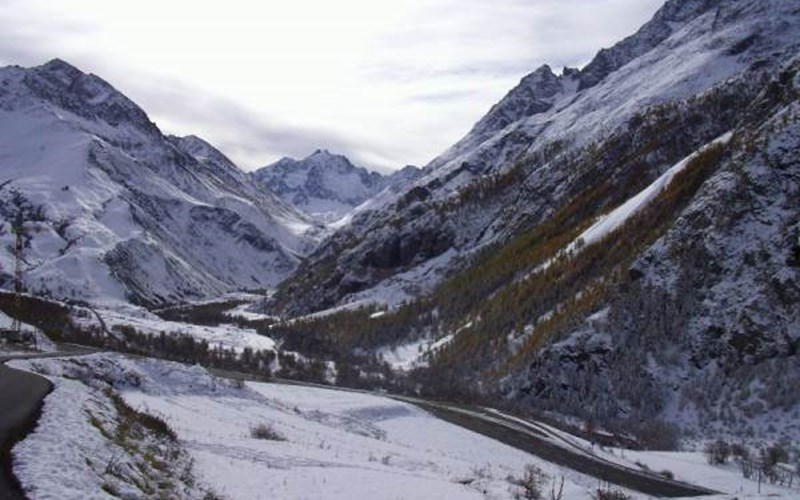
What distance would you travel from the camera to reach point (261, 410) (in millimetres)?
44531

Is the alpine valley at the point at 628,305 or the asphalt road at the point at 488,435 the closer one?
the asphalt road at the point at 488,435

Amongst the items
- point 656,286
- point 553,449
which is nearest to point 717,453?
point 553,449

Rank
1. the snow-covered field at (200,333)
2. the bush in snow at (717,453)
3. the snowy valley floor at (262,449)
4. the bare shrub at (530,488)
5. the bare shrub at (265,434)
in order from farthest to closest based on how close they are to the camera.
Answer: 1. the snow-covered field at (200,333)
2. the bush in snow at (717,453)
3. the bare shrub at (265,434)
4. the bare shrub at (530,488)
5. the snowy valley floor at (262,449)

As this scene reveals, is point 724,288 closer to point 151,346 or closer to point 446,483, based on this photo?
point 446,483

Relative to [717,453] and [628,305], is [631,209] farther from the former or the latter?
[717,453]

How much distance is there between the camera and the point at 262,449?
95.8 ft

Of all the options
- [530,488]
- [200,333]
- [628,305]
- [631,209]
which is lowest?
[200,333]

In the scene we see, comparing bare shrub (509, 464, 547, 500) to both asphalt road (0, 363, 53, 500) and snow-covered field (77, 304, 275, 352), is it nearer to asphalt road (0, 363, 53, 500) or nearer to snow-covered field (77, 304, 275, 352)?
asphalt road (0, 363, 53, 500)

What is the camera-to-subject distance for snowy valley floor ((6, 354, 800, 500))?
20031 millimetres

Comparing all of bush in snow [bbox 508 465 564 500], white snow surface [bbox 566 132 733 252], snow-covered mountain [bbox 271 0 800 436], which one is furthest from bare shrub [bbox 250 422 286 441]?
white snow surface [bbox 566 132 733 252]

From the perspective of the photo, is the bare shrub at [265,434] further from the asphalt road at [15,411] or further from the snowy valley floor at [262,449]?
the asphalt road at [15,411]

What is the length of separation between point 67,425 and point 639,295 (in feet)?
213

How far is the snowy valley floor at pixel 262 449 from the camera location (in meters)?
20.0

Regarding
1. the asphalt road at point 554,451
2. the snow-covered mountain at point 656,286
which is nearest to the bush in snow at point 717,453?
the asphalt road at point 554,451
